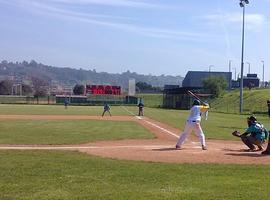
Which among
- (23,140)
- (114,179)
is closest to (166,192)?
(114,179)

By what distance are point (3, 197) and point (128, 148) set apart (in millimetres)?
9491

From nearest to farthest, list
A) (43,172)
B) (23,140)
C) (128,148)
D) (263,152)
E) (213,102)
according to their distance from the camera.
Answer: (43,172), (263,152), (128,148), (23,140), (213,102)

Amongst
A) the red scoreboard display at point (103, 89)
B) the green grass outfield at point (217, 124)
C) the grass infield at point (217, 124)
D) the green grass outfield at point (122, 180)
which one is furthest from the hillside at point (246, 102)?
the green grass outfield at point (122, 180)

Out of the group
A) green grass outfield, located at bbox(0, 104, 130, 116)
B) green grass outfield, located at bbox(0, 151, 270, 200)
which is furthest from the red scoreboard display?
green grass outfield, located at bbox(0, 151, 270, 200)

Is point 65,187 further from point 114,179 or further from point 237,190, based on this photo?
point 237,190

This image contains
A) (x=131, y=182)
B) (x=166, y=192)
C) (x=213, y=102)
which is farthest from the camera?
(x=213, y=102)

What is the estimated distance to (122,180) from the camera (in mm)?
10977

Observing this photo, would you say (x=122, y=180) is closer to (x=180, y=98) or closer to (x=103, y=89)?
(x=180, y=98)

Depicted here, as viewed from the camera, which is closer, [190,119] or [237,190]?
[237,190]

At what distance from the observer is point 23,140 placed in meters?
21.0

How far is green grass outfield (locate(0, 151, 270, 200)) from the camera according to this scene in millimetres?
9406

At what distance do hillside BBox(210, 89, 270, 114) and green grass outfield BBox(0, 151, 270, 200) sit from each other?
2574 inches

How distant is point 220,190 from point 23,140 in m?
12.5

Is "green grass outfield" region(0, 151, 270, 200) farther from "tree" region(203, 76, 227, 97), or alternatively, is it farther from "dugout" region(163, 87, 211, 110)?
"tree" region(203, 76, 227, 97)
